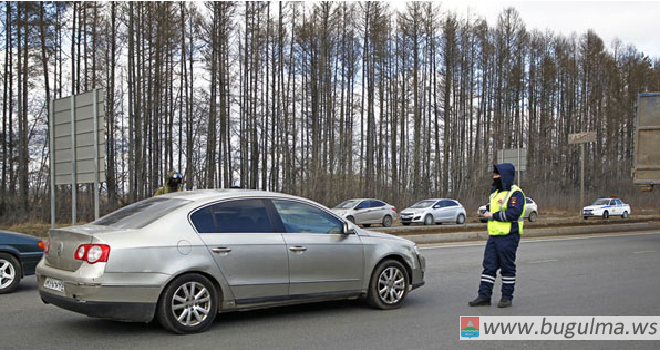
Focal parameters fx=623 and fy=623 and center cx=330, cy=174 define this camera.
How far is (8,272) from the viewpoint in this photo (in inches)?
370

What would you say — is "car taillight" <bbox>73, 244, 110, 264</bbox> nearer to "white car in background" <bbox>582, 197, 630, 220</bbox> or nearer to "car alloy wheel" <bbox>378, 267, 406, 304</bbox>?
"car alloy wheel" <bbox>378, 267, 406, 304</bbox>

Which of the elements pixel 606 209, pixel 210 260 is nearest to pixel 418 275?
pixel 210 260

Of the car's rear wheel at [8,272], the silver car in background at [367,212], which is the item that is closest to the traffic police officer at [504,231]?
the car's rear wheel at [8,272]

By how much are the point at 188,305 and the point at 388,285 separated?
2728mm

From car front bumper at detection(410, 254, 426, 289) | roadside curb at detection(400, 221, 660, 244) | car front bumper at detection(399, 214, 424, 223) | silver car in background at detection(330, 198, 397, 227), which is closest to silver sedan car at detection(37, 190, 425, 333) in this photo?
car front bumper at detection(410, 254, 426, 289)

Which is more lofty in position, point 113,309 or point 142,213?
point 142,213

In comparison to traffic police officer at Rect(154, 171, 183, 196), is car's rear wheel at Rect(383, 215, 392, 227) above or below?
below

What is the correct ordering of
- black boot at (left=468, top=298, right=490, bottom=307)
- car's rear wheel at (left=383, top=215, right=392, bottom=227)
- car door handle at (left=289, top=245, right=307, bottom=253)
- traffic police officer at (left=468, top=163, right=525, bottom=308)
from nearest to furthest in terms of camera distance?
car door handle at (left=289, top=245, right=307, bottom=253), traffic police officer at (left=468, top=163, right=525, bottom=308), black boot at (left=468, top=298, right=490, bottom=307), car's rear wheel at (left=383, top=215, right=392, bottom=227)

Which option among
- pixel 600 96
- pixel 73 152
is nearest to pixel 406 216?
pixel 73 152

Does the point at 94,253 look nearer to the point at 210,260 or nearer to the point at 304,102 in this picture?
the point at 210,260

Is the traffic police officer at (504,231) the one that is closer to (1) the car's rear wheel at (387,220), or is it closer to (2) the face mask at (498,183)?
(2) the face mask at (498,183)

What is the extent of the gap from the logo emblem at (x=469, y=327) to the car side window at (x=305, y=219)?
182 cm

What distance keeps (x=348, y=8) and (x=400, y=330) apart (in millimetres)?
46150

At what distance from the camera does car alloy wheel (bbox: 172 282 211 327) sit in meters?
6.41
